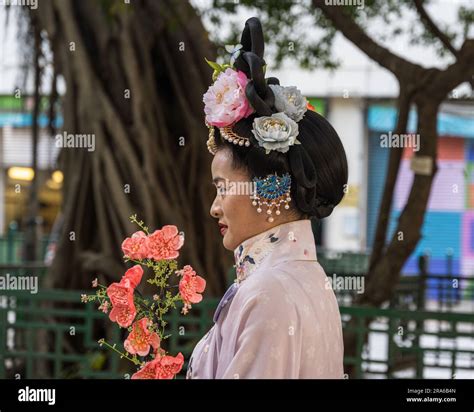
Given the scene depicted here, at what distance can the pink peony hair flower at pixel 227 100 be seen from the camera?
6.63 feet

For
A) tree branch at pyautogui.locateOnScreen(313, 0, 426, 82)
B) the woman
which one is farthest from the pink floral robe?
Result: tree branch at pyautogui.locateOnScreen(313, 0, 426, 82)

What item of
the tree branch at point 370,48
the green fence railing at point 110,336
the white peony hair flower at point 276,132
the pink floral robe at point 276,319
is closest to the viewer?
the pink floral robe at point 276,319

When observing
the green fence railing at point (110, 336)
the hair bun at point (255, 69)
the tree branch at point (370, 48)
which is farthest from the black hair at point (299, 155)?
the tree branch at point (370, 48)

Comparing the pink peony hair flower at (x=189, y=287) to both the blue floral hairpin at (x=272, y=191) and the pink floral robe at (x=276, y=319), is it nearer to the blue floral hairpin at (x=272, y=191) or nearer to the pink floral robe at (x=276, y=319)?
the pink floral robe at (x=276, y=319)

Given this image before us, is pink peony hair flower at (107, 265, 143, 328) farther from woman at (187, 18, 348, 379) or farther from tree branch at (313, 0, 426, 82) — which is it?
tree branch at (313, 0, 426, 82)

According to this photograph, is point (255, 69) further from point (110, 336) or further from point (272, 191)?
point (110, 336)

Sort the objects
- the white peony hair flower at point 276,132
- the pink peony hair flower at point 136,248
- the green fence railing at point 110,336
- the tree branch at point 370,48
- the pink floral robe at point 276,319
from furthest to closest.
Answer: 1. the tree branch at point 370,48
2. the green fence railing at point 110,336
3. the pink peony hair flower at point 136,248
4. the white peony hair flower at point 276,132
5. the pink floral robe at point 276,319

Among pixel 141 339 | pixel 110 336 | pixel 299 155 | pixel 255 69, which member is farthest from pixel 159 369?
pixel 110 336

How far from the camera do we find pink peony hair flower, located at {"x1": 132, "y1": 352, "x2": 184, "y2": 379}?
199 cm

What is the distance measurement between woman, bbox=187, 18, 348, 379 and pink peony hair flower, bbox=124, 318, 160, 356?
0.34ft

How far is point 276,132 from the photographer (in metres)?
1.94

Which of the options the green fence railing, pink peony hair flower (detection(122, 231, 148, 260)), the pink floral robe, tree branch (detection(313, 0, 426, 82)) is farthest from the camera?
tree branch (detection(313, 0, 426, 82))

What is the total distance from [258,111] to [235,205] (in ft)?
0.69
